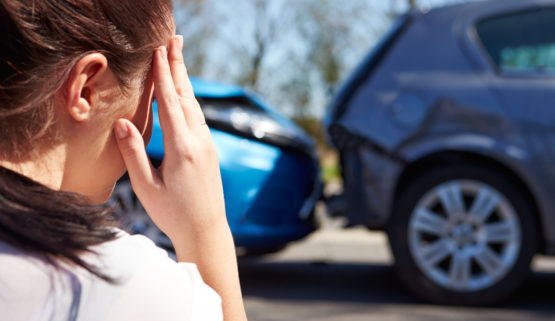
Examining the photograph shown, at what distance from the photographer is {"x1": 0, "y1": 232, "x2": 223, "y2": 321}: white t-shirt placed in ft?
1.98

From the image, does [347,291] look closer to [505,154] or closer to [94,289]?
[505,154]

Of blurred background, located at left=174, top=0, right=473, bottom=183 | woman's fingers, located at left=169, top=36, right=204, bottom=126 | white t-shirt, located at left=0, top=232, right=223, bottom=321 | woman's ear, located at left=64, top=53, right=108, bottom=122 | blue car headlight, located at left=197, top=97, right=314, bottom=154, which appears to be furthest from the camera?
blurred background, located at left=174, top=0, right=473, bottom=183

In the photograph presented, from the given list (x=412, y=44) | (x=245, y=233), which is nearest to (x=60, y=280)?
(x=245, y=233)

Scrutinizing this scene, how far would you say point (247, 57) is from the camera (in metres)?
22.1

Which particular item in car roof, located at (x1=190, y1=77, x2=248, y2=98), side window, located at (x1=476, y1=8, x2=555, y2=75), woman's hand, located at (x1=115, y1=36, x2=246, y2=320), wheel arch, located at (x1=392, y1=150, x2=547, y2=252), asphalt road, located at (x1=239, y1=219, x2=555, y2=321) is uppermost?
side window, located at (x1=476, y1=8, x2=555, y2=75)

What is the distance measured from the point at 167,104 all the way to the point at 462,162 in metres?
2.88

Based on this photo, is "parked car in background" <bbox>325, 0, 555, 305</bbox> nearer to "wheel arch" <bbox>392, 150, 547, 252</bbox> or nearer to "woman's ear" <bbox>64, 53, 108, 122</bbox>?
"wheel arch" <bbox>392, 150, 547, 252</bbox>

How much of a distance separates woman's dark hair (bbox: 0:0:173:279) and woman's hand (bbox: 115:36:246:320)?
8 cm

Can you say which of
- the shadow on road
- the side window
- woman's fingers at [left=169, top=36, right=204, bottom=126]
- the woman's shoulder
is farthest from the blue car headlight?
the woman's shoulder

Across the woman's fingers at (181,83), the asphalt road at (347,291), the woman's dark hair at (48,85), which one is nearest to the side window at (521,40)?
the asphalt road at (347,291)

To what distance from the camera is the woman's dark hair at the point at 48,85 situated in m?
0.63

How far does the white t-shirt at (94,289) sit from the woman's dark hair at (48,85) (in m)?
0.01

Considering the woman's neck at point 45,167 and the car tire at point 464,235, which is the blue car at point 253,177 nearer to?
the car tire at point 464,235

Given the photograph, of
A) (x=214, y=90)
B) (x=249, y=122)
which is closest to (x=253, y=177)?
(x=249, y=122)
